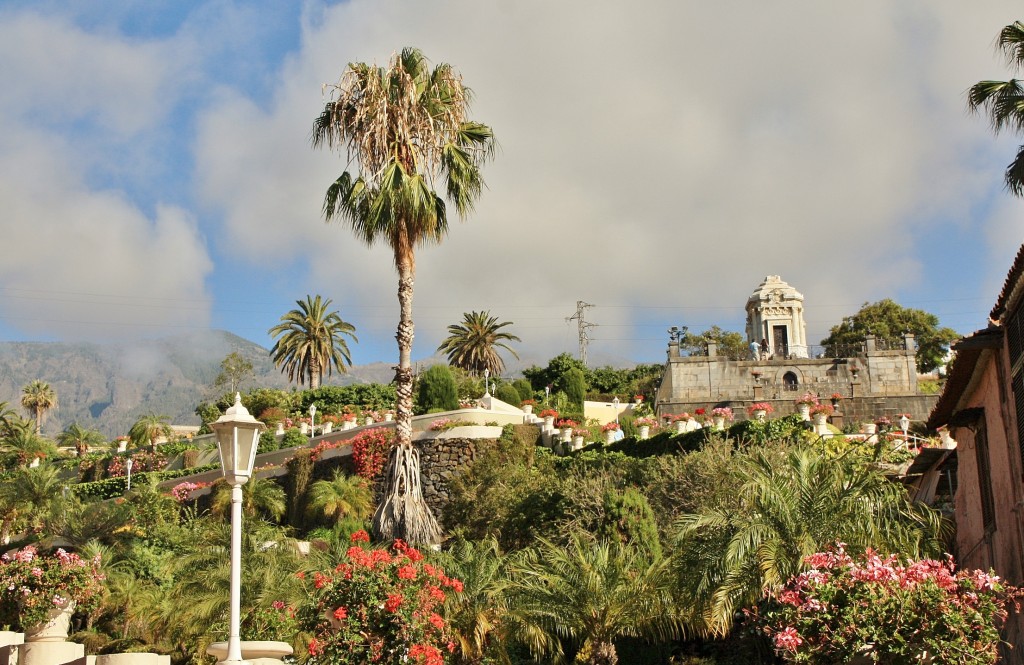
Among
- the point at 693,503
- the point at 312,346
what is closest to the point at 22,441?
the point at 312,346

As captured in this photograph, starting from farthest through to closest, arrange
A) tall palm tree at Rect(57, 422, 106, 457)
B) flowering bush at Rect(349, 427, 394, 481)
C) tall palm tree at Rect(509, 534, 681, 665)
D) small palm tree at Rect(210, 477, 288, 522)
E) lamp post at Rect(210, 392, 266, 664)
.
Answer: tall palm tree at Rect(57, 422, 106, 457) < flowering bush at Rect(349, 427, 394, 481) < small palm tree at Rect(210, 477, 288, 522) < tall palm tree at Rect(509, 534, 681, 665) < lamp post at Rect(210, 392, 266, 664)

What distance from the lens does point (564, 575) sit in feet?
50.8

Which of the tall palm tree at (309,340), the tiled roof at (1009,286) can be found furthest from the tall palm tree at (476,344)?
the tiled roof at (1009,286)

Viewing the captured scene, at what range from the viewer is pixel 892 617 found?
1017 cm

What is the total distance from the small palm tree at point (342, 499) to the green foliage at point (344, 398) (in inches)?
1011

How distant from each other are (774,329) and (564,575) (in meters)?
53.9

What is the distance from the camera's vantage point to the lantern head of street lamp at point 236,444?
10.4 metres

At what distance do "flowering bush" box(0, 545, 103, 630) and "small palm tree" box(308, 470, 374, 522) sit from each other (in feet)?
47.3

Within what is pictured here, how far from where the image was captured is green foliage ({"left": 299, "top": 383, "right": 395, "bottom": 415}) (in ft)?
194

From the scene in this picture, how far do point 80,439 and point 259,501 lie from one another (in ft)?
121

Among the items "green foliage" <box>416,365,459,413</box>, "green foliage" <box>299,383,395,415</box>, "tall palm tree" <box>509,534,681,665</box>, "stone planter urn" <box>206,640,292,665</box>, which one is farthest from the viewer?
"green foliage" <box>299,383,395,415</box>

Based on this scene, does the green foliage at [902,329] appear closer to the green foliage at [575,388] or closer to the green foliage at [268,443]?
the green foliage at [575,388]

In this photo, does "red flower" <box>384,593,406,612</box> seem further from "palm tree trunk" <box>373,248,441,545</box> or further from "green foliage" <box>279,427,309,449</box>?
"green foliage" <box>279,427,309,449</box>

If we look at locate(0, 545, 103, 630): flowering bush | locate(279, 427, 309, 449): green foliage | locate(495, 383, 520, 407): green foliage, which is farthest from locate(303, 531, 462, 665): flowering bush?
locate(495, 383, 520, 407): green foliage
